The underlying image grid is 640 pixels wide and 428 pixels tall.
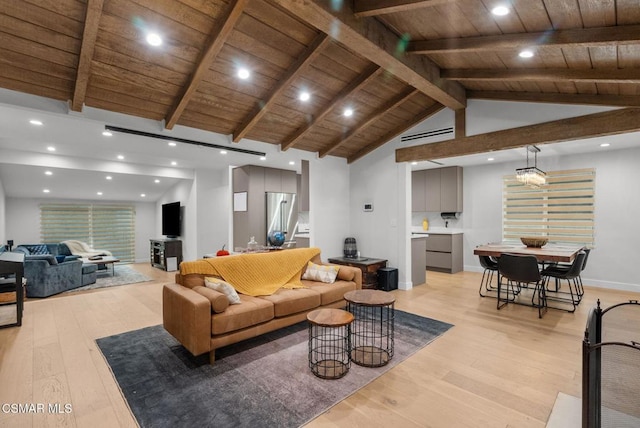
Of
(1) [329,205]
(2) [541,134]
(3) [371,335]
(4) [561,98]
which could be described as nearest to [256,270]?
(3) [371,335]

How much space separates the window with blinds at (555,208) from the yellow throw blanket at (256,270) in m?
5.08

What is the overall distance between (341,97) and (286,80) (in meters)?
0.87

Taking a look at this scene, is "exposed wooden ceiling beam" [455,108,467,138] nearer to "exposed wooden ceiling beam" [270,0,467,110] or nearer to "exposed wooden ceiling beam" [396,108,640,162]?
"exposed wooden ceiling beam" [396,108,640,162]

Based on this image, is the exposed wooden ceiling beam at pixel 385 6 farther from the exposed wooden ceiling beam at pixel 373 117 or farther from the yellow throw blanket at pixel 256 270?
the yellow throw blanket at pixel 256 270

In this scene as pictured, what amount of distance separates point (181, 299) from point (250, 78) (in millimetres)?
2484

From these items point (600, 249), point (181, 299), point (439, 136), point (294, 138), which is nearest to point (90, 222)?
point (294, 138)

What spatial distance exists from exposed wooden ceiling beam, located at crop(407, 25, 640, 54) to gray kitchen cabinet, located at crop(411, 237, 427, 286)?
11.5ft

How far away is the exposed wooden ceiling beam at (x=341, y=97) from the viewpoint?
364cm

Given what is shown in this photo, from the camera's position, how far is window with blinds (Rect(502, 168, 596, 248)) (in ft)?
18.9

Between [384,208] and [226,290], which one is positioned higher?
[384,208]

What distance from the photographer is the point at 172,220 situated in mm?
8234

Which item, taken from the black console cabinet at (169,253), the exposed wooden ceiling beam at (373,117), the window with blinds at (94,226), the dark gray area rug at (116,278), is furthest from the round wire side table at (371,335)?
the window with blinds at (94,226)

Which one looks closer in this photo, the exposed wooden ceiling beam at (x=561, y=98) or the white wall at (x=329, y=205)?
the exposed wooden ceiling beam at (x=561, y=98)

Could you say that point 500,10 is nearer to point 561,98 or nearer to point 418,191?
point 561,98
